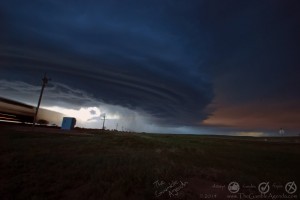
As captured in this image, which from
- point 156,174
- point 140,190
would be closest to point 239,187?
point 156,174

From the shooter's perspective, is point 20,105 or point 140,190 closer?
point 140,190

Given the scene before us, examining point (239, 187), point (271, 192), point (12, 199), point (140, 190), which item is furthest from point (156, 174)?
point (12, 199)

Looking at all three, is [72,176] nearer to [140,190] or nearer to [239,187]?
[140,190]

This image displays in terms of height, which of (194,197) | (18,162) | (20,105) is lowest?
(194,197)

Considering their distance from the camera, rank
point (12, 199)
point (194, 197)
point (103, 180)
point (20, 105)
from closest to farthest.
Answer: point (12, 199) < point (194, 197) < point (103, 180) < point (20, 105)

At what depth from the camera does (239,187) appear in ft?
41.9

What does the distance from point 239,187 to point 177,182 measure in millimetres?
3958

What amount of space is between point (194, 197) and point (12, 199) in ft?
27.2

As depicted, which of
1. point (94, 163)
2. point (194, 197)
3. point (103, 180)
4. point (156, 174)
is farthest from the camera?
point (94, 163)

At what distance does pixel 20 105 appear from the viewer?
47406 mm

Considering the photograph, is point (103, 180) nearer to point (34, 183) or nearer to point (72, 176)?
point (72, 176)

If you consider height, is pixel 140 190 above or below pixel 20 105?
below

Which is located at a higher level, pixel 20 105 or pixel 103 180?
pixel 20 105

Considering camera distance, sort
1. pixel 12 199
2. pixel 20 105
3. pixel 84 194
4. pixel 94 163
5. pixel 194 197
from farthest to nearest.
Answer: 1. pixel 20 105
2. pixel 94 163
3. pixel 194 197
4. pixel 84 194
5. pixel 12 199
